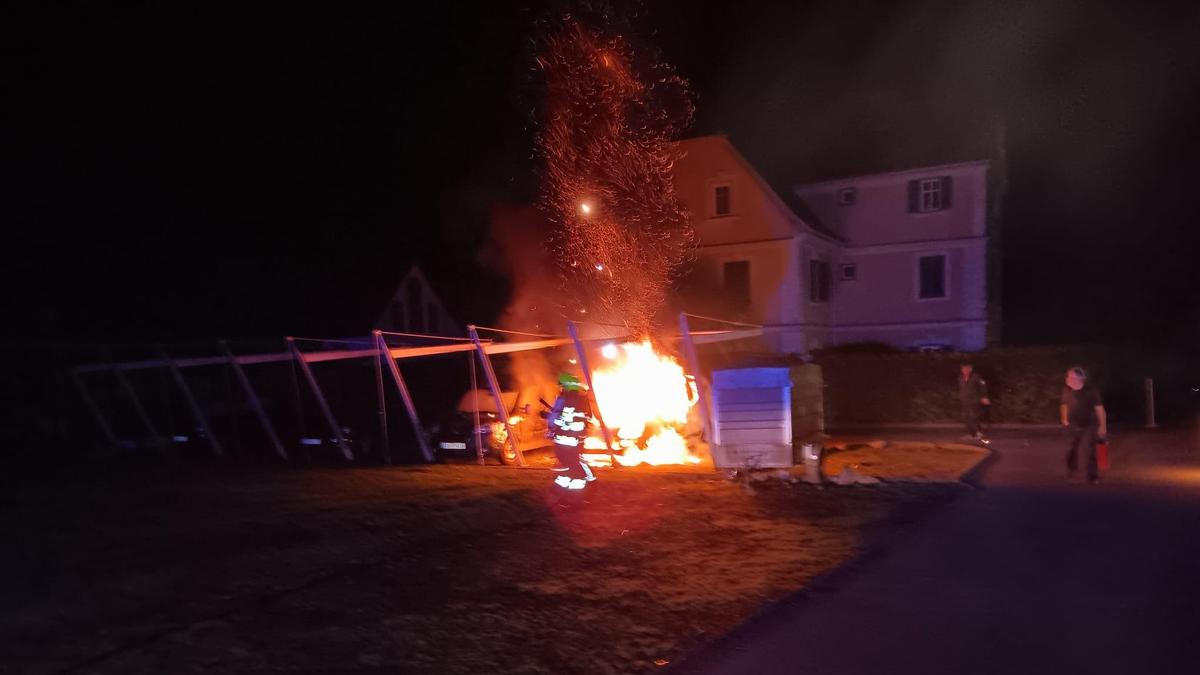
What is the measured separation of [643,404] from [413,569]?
27.7 ft

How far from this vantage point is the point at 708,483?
39.1 feet

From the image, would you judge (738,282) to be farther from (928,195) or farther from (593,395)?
(593,395)

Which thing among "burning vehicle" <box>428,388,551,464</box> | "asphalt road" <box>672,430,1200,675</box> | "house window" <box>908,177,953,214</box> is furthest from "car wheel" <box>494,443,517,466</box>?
"house window" <box>908,177,953,214</box>

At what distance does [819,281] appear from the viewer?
1186 inches

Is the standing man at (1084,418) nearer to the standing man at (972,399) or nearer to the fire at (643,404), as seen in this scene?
the standing man at (972,399)

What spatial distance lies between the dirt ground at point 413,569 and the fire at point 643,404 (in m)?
2.08

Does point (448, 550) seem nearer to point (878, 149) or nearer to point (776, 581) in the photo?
point (776, 581)

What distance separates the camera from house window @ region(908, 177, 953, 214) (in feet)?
95.9

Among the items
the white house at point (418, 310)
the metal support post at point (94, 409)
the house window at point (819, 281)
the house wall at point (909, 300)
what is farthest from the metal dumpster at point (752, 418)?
the white house at point (418, 310)

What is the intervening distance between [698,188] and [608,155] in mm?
13367

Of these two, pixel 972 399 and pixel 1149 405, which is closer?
pixel 972 399

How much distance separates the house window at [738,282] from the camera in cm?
2914

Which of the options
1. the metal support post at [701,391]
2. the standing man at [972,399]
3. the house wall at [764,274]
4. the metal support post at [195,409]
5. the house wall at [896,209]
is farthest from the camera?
the house wall at [896,209]

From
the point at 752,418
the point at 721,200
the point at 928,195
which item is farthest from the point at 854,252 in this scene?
the point at 752,418
